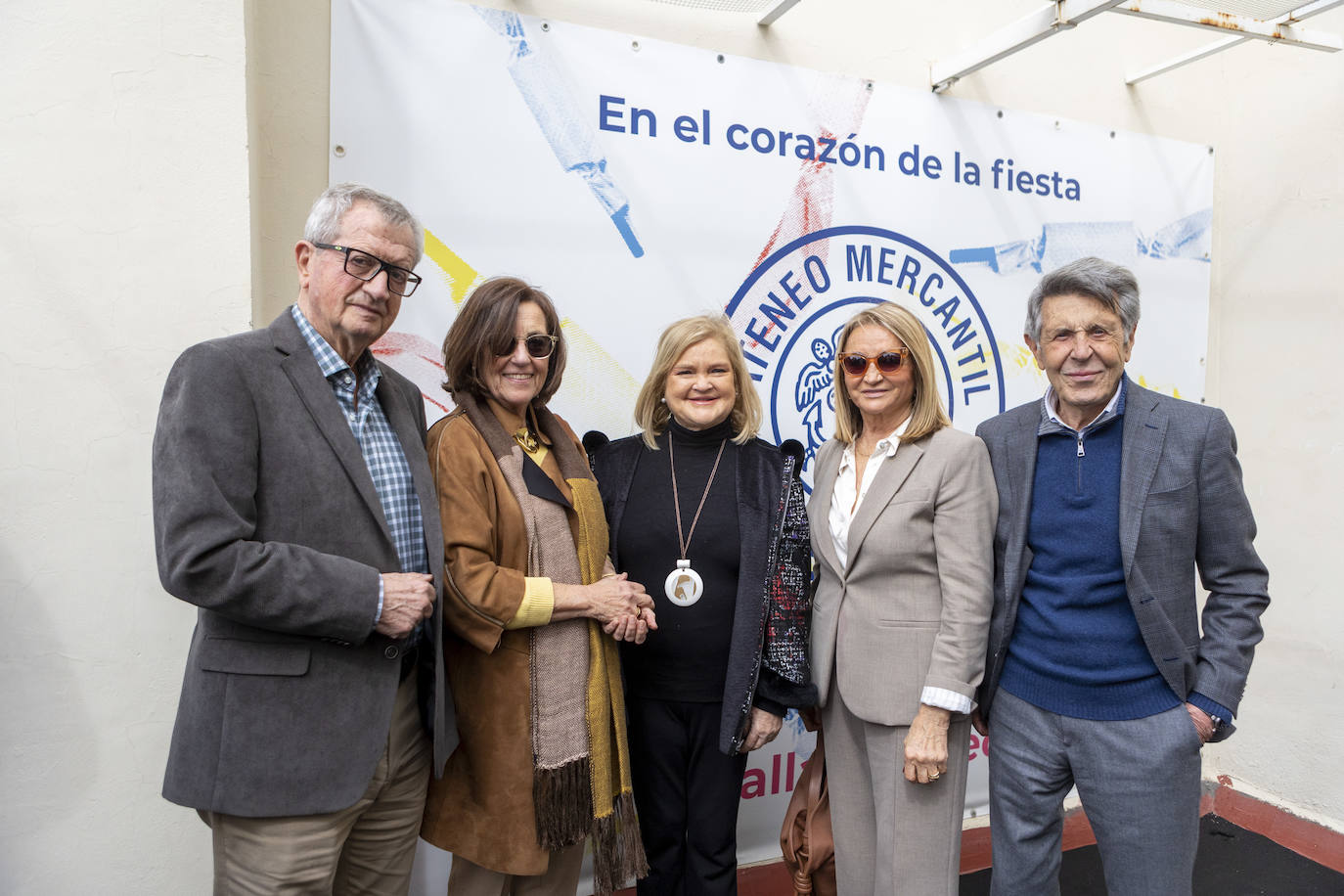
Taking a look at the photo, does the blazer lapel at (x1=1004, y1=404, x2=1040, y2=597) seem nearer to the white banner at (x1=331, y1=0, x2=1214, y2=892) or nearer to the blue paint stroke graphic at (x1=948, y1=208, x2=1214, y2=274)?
the white banner at (x1=331, y1=0, x2=1214, y2=892)

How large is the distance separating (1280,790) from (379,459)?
13.2 ft

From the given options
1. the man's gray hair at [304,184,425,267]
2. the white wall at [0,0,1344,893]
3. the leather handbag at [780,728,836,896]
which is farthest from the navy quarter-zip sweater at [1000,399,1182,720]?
the white wall at [0,0,1344,893]

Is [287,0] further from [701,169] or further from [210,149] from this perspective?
[701,169]

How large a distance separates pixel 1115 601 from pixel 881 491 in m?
0.57

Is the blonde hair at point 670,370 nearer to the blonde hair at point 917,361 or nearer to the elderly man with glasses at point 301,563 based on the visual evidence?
the blonde hair at point 917,361

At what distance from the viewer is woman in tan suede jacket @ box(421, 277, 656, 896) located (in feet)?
5.82

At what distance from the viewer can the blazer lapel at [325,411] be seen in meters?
1.56

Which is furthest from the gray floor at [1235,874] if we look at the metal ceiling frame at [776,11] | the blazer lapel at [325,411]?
the metal ceiling frame at [776,11]

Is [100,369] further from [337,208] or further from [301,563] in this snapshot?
[301,563]

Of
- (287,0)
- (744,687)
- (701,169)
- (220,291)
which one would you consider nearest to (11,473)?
(220,291)

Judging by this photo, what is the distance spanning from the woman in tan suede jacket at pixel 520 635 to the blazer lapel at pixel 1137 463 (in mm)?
1101

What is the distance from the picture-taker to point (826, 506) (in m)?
2.12

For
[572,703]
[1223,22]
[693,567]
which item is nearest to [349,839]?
[572,703]

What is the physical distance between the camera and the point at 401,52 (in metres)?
2.40
